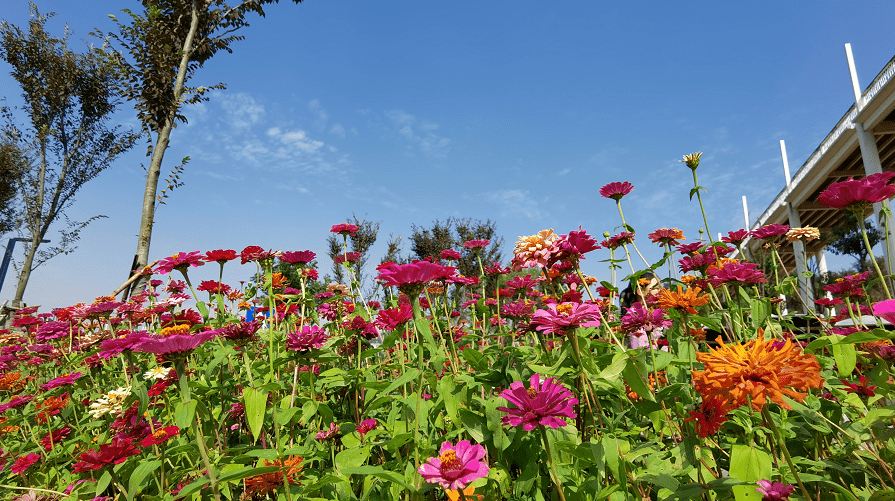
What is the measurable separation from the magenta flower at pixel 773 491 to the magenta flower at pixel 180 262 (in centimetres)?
241

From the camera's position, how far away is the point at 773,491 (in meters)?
0.97

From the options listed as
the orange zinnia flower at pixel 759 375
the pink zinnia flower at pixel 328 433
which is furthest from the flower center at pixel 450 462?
the pink zinnia flower at pixel 328 433

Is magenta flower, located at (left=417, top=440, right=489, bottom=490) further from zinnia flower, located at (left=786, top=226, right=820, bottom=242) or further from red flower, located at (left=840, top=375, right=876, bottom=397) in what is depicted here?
zinnia flower, located at (left=786, top=226, right=820, bottom=242)

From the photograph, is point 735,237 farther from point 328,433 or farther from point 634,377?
point 328,433

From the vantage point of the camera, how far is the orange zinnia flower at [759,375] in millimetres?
893

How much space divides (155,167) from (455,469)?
28.6 ft

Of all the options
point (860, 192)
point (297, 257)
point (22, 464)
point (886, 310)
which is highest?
point (860, 192)

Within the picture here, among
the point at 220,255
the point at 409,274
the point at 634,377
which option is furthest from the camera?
the point at 220,255

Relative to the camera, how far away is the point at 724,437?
1620 millimetres

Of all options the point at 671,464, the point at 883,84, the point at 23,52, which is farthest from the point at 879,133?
the point at 23,52

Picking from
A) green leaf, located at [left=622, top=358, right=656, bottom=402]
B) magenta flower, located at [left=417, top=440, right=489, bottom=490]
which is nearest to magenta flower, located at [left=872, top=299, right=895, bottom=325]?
green leaf, located at [left=622, top=358, right=656, bottom=402]

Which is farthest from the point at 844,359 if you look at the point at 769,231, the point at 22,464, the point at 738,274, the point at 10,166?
the point at 10,166

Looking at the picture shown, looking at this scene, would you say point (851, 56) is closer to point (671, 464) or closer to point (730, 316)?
point (730, 316)

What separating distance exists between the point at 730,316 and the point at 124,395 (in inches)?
107
